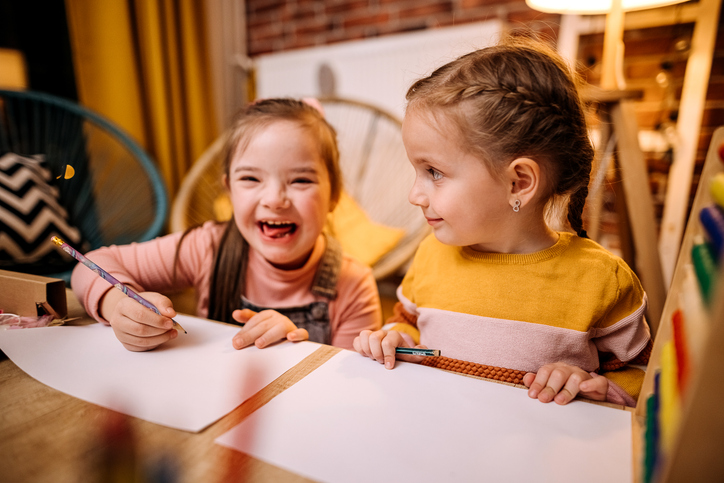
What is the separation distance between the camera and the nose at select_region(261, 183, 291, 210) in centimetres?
86

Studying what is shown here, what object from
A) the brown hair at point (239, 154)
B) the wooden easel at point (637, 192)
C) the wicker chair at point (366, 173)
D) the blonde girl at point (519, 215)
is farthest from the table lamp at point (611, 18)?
the brown hair at point (239, 154)

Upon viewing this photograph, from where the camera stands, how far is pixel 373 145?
204cm

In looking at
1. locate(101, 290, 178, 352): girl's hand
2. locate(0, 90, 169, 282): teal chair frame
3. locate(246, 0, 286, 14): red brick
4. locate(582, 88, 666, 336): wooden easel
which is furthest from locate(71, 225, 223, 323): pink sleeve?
locate(246, 0, 286, 14): red brick

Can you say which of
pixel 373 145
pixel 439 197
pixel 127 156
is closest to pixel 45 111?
pixel 127 156

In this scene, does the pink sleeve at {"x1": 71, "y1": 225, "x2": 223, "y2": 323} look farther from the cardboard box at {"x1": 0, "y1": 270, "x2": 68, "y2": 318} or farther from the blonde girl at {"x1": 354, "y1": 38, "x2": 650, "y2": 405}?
the blonde girl at {"x1": 354, "y1": 38, "x2": 650, "y2": 405}

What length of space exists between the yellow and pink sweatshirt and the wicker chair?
848 mm

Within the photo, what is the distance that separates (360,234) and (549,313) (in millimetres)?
1073

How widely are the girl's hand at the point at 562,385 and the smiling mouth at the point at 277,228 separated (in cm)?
56

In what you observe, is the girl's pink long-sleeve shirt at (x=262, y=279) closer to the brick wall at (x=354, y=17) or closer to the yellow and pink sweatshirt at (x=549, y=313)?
the yellow and pink sweatshirt at (x=549, y=313)

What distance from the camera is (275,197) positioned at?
856 mm

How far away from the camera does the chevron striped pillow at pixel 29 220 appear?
1.20 meters

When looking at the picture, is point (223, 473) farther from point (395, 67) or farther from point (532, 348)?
point (395, 67)

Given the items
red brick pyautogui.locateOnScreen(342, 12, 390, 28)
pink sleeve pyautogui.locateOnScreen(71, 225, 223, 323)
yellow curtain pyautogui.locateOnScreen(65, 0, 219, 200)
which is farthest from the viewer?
red brick pyautogui.locateOnScreen(342, 12, 390, 28)

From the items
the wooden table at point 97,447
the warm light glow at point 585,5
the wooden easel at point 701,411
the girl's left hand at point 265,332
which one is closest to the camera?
the wooden easel at point 701,411
